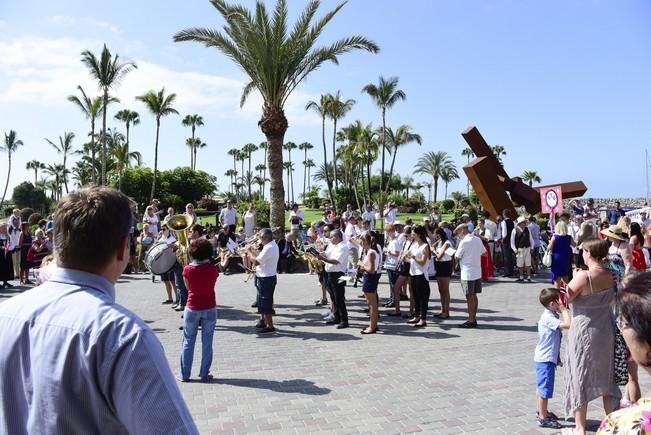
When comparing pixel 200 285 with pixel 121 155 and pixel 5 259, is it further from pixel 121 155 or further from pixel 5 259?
pixel 121 155

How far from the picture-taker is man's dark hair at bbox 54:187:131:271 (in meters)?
1.57

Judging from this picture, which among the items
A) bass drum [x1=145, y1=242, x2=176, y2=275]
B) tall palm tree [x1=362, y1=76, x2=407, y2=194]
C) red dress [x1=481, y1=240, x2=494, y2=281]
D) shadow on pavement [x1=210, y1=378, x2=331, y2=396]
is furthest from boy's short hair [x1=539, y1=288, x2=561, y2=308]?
Result: tall palm tree [x1=362, y1=76, x2=407, y2=194]

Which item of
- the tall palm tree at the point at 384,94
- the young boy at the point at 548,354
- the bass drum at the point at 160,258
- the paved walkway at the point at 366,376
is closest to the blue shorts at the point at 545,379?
the young boy at the point at 548,354

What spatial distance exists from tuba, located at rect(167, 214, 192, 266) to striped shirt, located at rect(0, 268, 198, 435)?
846cm

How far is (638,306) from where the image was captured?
1809mm

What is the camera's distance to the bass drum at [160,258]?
31.4ft

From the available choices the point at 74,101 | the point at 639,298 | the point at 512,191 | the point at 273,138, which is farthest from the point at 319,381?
the point at 74,101

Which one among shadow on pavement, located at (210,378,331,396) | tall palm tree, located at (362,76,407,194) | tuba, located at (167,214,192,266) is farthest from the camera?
tall palm tree, located at (362,76,407,194)

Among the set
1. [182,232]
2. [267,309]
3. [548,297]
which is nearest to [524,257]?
[267,309]

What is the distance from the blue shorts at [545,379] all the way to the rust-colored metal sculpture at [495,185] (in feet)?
42.2

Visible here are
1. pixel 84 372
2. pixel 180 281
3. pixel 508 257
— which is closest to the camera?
pixel 84 372

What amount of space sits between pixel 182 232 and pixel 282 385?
5.13 m

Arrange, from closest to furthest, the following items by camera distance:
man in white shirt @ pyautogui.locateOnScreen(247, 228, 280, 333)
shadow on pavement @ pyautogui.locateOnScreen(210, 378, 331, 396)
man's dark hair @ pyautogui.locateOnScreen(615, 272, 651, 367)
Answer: man's dark hair @ pyautogui.locateOnScreen(615, 272, 651, 367) → shadow on pavement @ pyautogui.locateOnScreen(210, 378, 331, 396) → man in white shirt @ pyautogui.locateOnScreen(247, 228, 280, 333)

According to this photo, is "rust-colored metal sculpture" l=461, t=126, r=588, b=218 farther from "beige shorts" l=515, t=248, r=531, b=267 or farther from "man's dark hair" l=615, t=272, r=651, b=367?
"man's dark hair" l=615, t=272, r=651, b=367
